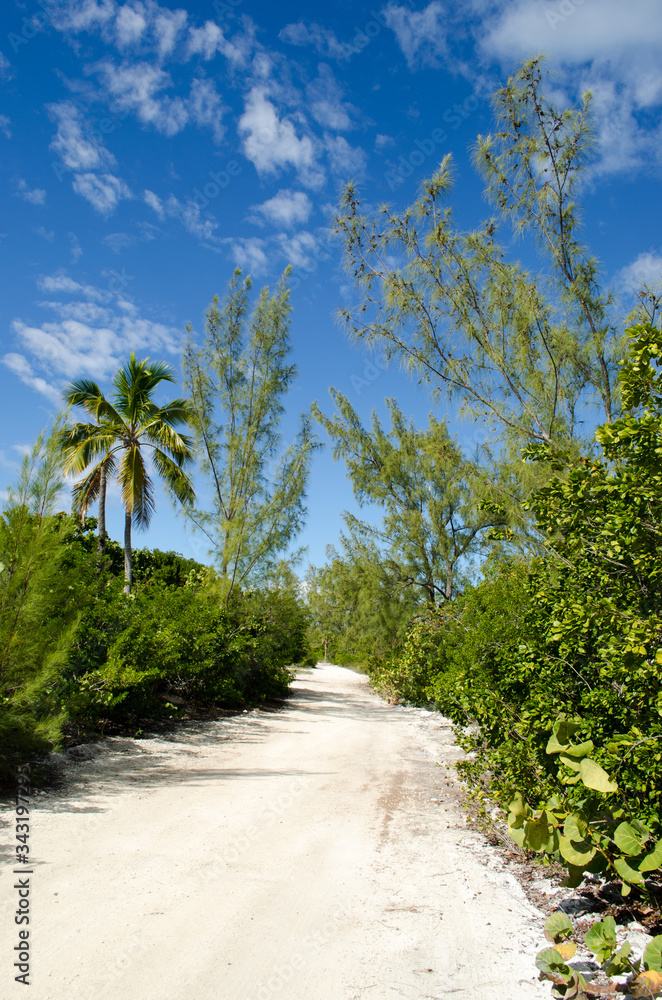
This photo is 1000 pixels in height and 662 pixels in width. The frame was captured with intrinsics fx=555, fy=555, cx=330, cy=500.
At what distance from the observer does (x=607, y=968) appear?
2.39m

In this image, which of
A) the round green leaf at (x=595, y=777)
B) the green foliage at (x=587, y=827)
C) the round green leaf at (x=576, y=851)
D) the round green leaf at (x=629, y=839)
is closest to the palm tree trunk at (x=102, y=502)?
the green foliage at (x=587, y=827)

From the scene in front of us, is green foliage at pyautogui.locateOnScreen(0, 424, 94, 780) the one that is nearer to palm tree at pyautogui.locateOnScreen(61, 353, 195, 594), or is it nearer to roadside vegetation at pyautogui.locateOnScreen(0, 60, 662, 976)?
roadside vegetation at pyautogui.locateOnScreen(0, 60, 662, 976)

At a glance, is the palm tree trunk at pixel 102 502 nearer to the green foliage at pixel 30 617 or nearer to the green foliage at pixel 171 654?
the green foliage at pixel 171 654

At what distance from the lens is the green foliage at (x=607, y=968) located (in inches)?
90.4

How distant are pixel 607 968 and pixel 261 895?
1910 millimetres

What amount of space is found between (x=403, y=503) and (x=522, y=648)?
13176 millimetres

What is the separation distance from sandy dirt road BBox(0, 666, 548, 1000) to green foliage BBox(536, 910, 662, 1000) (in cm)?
15

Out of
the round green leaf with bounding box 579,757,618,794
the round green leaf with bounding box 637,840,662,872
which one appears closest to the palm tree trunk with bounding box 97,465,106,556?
the round green leaf with bounding box 579,757,618,794

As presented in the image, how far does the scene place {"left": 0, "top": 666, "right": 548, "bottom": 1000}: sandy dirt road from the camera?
2.54 m

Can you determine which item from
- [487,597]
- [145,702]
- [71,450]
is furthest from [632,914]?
[71,450]

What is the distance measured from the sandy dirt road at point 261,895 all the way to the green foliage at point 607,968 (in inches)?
5.8

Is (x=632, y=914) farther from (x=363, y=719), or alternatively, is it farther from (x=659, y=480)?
(x=363, y=719)

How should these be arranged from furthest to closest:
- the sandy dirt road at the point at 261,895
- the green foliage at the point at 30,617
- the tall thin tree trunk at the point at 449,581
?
1. the tall thin tree trunk at the point at 449,581
2. the green foliage at the point at 30,617
3. the sandy dirt road at the point at 261,895

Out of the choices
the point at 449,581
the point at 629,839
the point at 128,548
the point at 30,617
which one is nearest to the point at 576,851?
the point at 629,839
